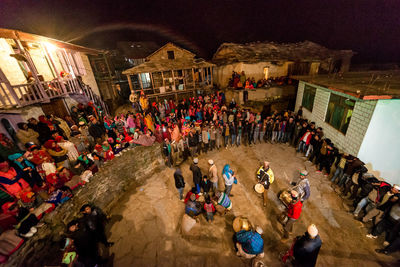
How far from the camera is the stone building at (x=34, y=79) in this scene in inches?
276

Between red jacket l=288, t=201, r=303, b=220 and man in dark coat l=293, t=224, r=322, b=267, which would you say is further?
red jacket l=288, t=201, r=303, b=220

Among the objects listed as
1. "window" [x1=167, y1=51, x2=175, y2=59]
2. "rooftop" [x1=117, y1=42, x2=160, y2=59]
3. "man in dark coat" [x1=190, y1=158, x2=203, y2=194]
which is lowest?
"man in dark coat" [x1=190, y1=158, x2=203, y2=194]

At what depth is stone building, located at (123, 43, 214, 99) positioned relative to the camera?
15664 mm

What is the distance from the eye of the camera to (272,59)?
51.9 feet

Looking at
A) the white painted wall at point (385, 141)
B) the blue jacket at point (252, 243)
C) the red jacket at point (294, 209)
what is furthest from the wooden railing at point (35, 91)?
the white painted wall at point (385, 141)

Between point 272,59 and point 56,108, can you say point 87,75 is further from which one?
point 272,59

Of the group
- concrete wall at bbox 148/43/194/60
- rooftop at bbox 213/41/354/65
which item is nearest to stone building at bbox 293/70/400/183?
rooftop at bbox 213/41/354/65

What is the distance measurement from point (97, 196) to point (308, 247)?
751 centimetres

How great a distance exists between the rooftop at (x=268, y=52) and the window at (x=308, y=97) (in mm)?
5970

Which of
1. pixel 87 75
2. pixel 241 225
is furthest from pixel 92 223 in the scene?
pixel 87 75

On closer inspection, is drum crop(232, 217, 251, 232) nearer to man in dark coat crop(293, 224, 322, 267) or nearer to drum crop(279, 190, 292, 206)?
man in dark coat crop(293, 224, 322, 267)

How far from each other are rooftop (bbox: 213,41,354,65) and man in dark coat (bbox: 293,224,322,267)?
15466 millimetres

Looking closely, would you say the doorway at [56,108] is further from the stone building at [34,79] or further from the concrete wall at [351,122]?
the concrete wall at [351,122]

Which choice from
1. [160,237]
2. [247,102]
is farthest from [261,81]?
[160,237]
